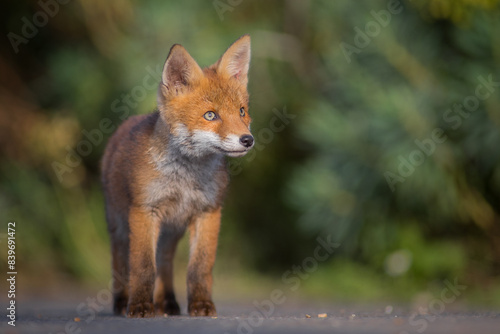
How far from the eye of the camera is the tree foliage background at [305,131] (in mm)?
9070

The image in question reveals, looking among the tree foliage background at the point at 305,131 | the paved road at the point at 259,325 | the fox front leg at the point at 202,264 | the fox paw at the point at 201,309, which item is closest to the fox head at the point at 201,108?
the fox front leg at the point at 202,264

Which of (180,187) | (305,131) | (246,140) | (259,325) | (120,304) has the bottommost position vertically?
(120,304)

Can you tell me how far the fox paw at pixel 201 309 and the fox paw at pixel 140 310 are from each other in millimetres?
290

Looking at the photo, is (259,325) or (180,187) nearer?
(259,325)

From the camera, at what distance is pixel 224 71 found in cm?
614

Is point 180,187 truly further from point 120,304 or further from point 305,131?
point 305,131

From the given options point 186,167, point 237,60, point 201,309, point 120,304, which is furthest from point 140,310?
point 237,60

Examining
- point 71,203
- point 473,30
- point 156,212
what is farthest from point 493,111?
point 71,203

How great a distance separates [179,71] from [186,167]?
711mm

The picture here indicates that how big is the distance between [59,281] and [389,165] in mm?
4823

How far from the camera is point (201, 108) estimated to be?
5.75 m

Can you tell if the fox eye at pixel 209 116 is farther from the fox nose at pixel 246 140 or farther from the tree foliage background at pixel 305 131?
the tree foliage background at pixel 305 131

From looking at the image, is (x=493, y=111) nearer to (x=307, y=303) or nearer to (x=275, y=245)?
(x=307, y=303)

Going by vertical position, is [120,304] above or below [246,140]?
below
